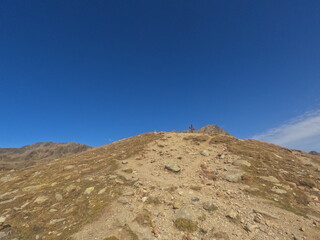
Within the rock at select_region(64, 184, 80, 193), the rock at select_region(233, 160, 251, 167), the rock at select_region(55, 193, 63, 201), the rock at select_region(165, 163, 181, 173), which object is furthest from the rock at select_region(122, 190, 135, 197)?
the rock at select_region(233, 160, 251, 167)

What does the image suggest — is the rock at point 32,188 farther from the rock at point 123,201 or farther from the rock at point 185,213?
the rock at point 185,213

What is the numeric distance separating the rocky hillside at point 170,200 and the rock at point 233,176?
74 millimetres

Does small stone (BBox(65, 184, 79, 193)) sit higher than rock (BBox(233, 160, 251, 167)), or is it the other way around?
rock (BBox(233, 160, 251, 167))

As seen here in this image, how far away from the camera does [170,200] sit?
38.2 feet

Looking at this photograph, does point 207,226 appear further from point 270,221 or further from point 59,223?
point 59,223

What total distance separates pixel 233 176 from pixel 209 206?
515cm

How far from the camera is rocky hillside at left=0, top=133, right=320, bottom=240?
355 inches

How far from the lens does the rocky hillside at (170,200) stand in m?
9.02

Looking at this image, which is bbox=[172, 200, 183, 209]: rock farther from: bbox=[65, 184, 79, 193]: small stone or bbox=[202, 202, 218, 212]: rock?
bbox=[65, 184, 79, 193]: small stone

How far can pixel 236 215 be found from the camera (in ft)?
32.7

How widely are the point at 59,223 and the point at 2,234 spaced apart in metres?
2.67

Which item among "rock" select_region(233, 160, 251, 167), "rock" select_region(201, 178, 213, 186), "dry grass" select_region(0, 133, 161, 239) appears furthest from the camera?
"rock" select_region(233, 160, 251, 167)

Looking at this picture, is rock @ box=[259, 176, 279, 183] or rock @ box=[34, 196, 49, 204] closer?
rock @ box=[34, 196, 49, 204]

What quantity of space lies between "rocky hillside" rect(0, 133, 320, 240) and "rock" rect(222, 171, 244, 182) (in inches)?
2.9
